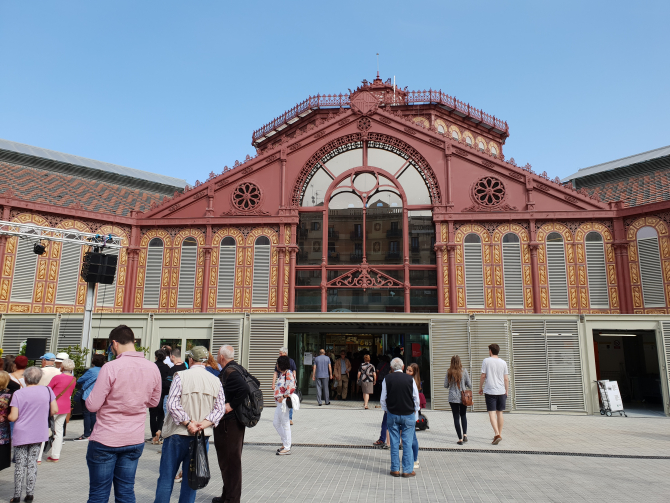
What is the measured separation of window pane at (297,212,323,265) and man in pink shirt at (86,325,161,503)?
17006mm

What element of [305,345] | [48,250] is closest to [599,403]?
[305,345]

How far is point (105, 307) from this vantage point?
22.0 metres

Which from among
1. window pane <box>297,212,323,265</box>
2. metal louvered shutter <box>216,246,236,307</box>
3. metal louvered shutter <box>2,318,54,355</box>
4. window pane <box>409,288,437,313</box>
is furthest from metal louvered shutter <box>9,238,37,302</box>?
window pane <box>409,288,437,313</box>

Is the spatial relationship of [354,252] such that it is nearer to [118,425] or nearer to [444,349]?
[444,349]

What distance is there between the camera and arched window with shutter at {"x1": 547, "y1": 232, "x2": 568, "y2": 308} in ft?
67.9

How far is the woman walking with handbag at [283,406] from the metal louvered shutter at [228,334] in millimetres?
8704

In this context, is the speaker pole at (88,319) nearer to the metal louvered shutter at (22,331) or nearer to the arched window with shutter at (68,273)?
the metal louvered shutter at (22,331)

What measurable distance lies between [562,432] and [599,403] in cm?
→ 492

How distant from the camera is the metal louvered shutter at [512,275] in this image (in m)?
20.9

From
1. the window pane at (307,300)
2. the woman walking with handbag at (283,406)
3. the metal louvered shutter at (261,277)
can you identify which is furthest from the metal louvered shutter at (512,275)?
the woman walking with handbag at (283,406)

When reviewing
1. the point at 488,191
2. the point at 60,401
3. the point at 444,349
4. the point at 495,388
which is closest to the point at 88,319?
the point at 60,401

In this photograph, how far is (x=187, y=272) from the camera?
22688 mm

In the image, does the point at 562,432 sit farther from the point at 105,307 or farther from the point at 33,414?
the point at 105,307

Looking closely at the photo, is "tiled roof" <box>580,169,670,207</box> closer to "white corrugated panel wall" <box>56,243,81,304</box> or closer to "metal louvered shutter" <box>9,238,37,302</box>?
"white corrugated panel wall" <box>56,243,81,304</box>
